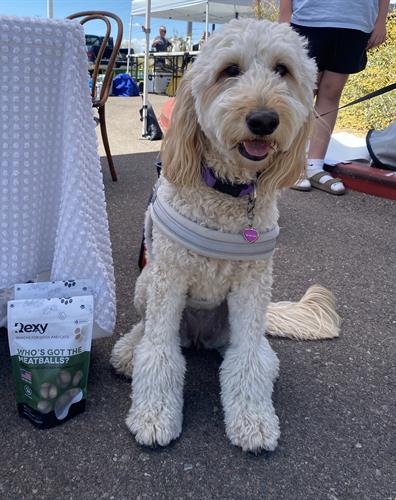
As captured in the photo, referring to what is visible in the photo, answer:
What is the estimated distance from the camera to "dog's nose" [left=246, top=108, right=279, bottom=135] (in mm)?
1465

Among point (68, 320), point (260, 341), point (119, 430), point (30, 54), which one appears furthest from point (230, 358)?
point (30, 54)

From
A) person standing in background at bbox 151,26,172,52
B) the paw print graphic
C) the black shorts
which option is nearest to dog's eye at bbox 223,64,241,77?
the paw print graphic

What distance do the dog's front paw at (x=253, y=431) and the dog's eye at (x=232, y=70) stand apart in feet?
3.94

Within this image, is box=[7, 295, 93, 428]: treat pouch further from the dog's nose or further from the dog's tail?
the dog's tail

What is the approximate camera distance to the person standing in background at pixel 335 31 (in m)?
3.85

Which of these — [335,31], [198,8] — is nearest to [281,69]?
[335,31]

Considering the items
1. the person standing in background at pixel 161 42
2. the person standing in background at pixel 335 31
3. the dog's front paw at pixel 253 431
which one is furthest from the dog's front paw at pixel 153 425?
the person standing in background at pixel 161 42

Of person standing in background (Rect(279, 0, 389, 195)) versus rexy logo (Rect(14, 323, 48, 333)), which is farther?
person standing in background (Rect(279, 0, 389, 195))

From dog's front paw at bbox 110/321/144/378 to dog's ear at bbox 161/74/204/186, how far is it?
763 millimetres

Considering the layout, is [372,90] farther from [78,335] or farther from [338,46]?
[78,335]

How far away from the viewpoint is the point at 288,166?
5.53ft

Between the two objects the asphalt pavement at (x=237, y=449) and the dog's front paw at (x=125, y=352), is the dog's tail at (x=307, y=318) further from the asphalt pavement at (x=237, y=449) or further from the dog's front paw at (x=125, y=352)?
the dog's front paw at (x=125, y=352)

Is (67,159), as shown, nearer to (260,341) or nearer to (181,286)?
(181,286)

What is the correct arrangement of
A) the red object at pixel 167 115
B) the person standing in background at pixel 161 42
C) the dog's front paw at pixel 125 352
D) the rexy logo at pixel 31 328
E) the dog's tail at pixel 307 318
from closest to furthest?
the rexy logo at pixel 31 328
the red object at pixel 167 115
the dog's front paw at pixel 125 352
the dog's tail at pixel 307 318
the person standing in background at pixel 161 42
